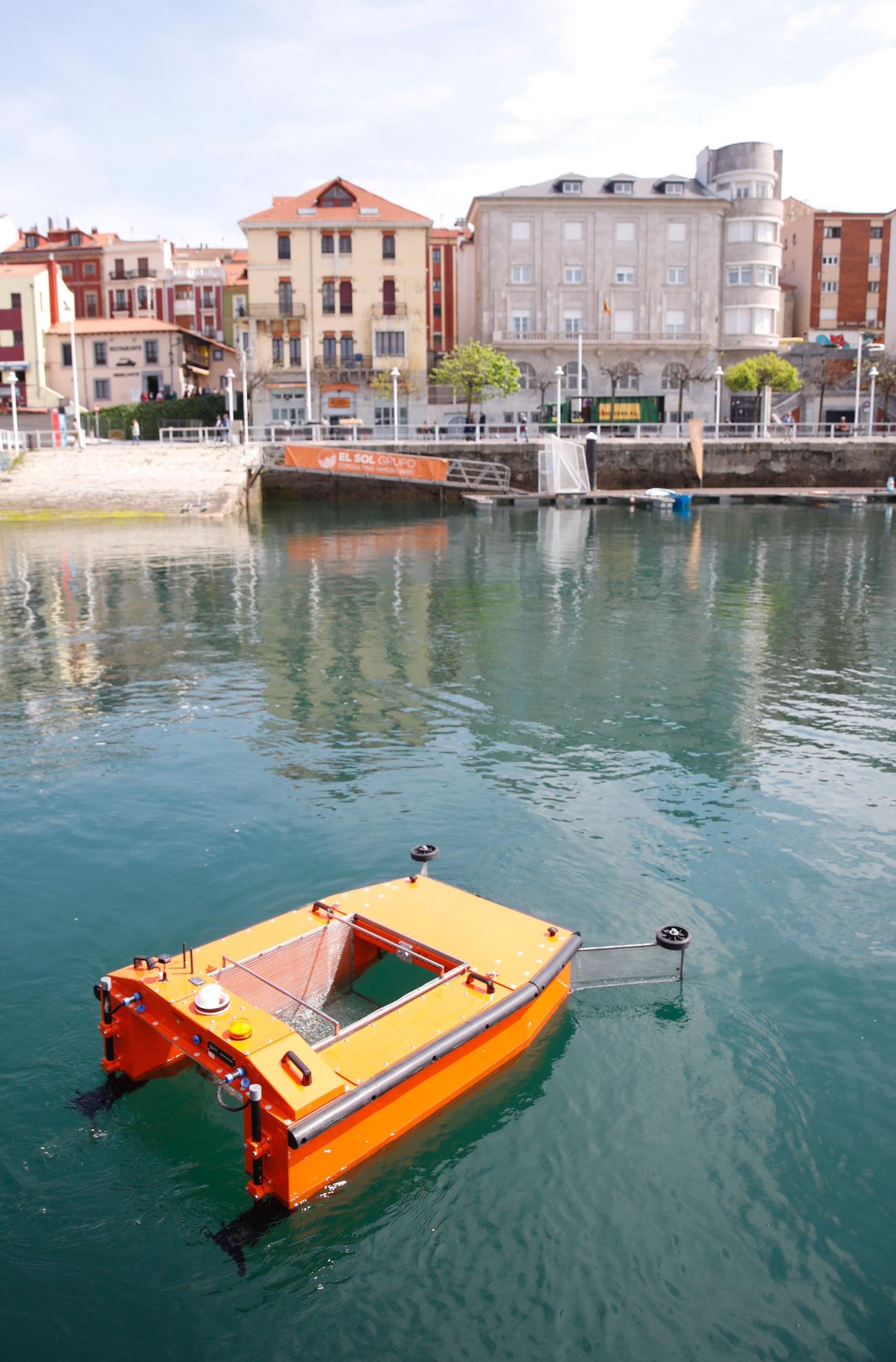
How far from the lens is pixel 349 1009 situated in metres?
8.12

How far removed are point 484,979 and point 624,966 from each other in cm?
179

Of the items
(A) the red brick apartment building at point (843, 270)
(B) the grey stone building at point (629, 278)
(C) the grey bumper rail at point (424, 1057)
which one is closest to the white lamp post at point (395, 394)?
(B) the grey stone building at point (629, 278)

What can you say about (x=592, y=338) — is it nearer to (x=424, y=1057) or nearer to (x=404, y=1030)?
(x=404, y=1030)

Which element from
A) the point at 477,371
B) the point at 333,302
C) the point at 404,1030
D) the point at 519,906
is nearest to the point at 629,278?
the point at 477,371

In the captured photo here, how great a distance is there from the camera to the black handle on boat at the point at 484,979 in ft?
23.9

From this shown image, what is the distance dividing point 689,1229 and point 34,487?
5139 cm

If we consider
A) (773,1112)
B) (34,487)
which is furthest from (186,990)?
(34,487)

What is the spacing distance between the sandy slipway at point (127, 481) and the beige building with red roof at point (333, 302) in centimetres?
1673

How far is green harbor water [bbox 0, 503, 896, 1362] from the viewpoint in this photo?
5.79 m

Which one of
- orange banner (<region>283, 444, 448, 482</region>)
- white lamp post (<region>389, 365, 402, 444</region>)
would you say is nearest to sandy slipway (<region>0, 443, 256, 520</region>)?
orange banner (<region>283, 444, 448, 482</region>)

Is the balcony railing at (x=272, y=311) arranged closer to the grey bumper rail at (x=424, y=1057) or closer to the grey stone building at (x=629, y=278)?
the grey stone building at (x=629, y=278)

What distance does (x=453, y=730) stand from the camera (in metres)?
15.4

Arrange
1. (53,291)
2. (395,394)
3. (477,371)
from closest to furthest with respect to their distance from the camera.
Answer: (395,394), (477,371), (53,291)

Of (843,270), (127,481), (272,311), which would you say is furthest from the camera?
(843,270)
